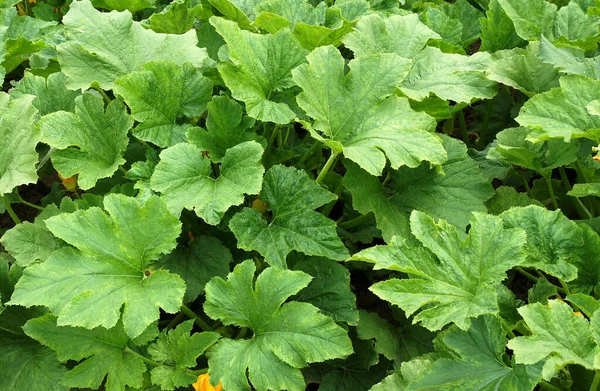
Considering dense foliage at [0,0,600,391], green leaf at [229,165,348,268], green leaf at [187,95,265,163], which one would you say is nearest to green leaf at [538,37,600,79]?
dense foliage at [0,0,600,391]

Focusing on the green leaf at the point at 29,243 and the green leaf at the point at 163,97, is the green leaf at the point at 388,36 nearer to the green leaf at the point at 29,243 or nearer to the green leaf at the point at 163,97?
the green leaf at the point at 163,97

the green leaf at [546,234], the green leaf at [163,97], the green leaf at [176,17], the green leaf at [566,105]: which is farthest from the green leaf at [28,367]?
the green leaf at [566,105]

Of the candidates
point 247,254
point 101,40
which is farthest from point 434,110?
point 101,40

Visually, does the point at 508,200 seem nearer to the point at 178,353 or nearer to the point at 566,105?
the point at 566,105

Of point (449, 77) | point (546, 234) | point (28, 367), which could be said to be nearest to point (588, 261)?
point (546, 234)

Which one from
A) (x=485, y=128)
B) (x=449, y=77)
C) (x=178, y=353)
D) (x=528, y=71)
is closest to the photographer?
(x=178, y=353)

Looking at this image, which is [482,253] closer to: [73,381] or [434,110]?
[434,110]

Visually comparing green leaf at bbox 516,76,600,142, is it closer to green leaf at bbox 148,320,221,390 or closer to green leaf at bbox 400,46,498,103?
green leaf at bbox 400,46,498,103
